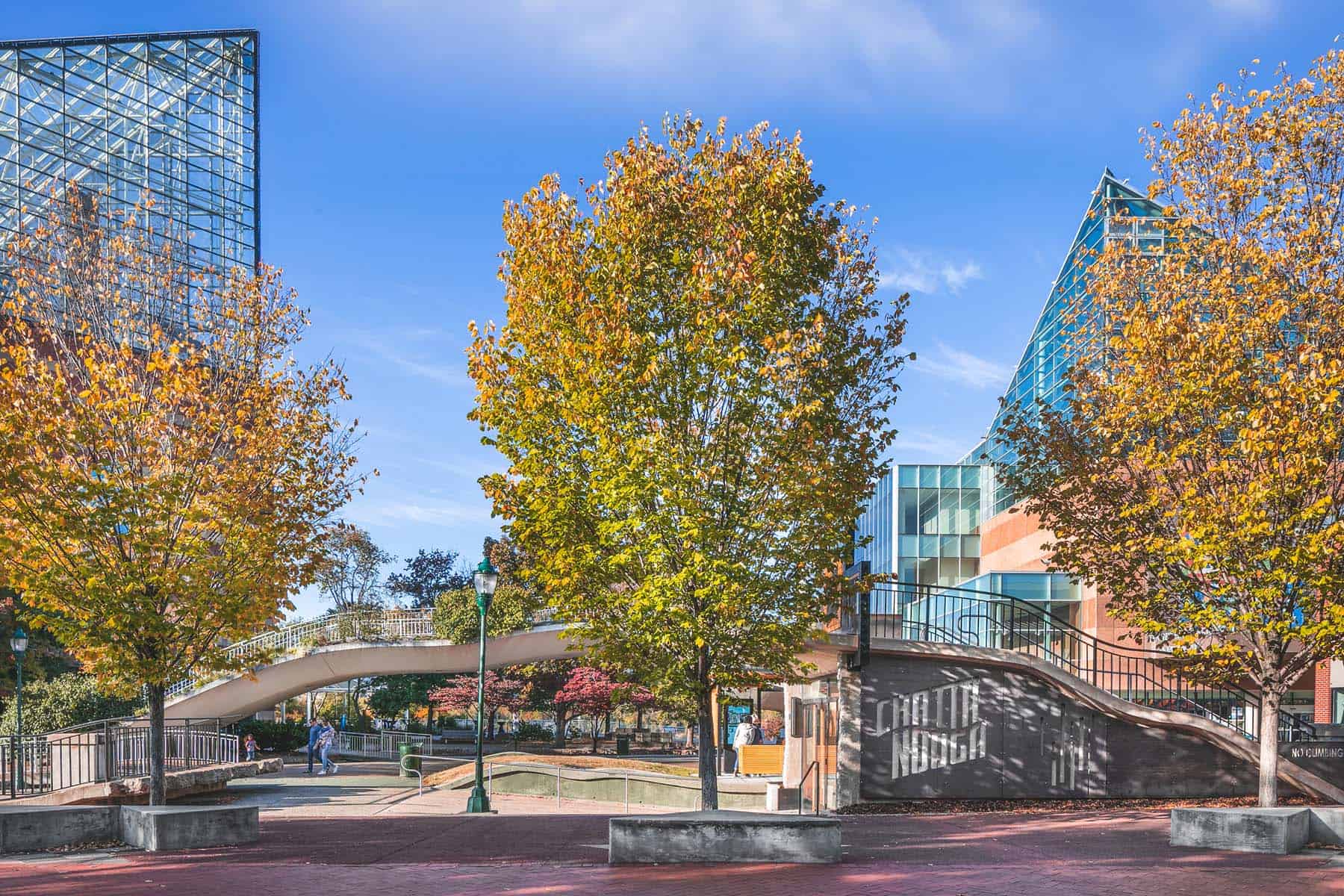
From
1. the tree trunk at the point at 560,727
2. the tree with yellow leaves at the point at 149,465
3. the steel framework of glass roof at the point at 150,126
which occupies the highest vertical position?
the steel framework of glass roof at the point at 150,126

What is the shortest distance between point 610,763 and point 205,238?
52.2 metres

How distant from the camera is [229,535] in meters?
16.2

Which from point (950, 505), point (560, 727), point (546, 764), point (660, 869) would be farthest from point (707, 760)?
point (950, 505)

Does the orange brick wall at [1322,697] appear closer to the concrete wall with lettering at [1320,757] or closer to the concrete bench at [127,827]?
the concrete wall with lettering at [1320,757]

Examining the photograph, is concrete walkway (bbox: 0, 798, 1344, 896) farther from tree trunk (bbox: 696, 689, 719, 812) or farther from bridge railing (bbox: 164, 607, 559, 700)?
bridge railing (bbox: 164, 607, 559, 700)

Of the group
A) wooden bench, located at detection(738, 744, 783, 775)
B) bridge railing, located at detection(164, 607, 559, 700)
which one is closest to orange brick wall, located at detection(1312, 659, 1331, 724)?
wooden bench, located at detection(738, 744, 783, 775)

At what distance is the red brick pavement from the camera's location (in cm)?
1093

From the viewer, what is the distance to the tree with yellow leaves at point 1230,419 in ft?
52.5

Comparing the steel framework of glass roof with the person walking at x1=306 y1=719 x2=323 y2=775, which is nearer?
the person walking at x1=306 y1=719 x2=323 y2=775

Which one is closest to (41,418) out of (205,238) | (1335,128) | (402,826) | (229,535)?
(229,535)

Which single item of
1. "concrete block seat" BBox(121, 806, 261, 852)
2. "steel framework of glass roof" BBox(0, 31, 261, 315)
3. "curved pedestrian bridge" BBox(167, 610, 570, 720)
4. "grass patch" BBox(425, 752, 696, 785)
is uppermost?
"steel framework of glass roof" BBox(0, 31, 261, 315)

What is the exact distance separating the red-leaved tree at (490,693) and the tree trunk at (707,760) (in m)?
31.1

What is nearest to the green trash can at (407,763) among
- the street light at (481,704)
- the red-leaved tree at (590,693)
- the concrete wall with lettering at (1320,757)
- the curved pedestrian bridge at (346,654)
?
the curved pedestrian bridge at (346,654)

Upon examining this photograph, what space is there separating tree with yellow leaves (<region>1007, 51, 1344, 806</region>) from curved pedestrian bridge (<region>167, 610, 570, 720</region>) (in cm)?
2162
